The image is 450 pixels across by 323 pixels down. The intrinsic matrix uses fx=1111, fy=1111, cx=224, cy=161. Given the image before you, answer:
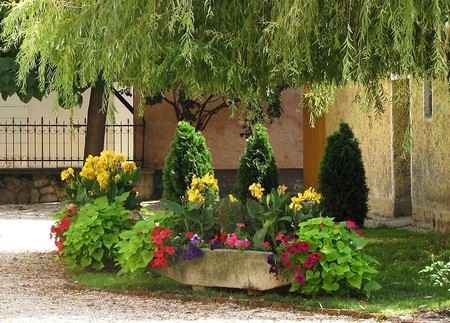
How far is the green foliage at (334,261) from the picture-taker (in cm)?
953

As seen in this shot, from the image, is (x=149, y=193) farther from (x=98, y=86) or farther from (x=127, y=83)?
(x=127, y=83)

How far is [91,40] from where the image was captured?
31.6ft

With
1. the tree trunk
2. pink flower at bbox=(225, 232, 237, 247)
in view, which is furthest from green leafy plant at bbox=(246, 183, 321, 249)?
the tree trunk

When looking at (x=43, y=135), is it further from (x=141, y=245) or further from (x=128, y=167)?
(x=141, y=245)

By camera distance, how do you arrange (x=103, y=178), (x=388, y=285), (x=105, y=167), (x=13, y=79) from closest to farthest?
(x=388, y=285)
(x=103, y=178)
(x=105, y=167)
(x=13, y=79)

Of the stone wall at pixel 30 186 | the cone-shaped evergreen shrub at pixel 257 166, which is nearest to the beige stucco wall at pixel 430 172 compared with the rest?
the cone-shaped evergreen shrub at pixel 257 166

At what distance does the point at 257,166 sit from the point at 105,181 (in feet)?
18.9

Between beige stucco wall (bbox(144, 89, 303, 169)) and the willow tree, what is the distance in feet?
45.0

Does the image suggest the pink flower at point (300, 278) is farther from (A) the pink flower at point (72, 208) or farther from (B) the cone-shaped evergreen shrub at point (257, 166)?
(B) the cone-shaped evergreen shrub at point (257, 166)

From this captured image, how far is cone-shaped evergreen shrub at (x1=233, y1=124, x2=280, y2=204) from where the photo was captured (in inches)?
700

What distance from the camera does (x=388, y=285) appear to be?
10.7m

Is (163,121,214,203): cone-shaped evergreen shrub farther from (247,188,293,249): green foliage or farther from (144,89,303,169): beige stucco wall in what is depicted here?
(247,188,293,249): green foliage

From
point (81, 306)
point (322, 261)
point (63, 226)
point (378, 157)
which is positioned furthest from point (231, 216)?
point (378, 157)

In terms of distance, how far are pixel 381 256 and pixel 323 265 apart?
3.89 meters
